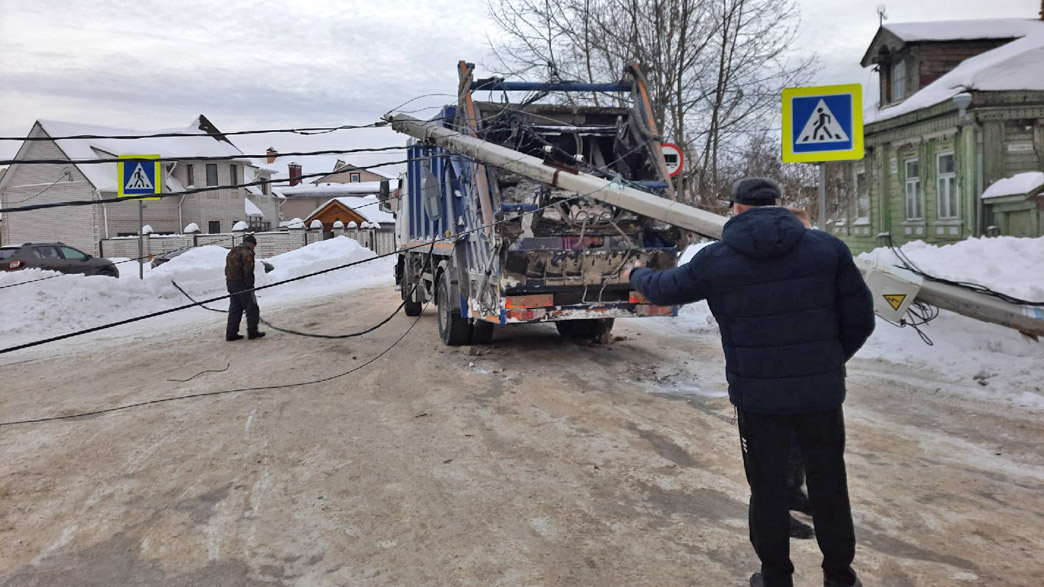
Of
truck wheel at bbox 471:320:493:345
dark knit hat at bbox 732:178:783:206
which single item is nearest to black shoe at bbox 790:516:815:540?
dark knit hat at bbox 732:178:783:206

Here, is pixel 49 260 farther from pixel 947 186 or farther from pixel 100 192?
pixel 100 192

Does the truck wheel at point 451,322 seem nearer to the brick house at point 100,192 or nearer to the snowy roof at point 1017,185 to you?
the snowy roof at point 1017,185

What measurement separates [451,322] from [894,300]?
5.23 meters

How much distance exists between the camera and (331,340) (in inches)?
439

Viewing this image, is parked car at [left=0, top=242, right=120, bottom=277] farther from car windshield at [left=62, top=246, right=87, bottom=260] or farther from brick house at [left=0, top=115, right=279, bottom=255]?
brick house at [left=0, top=115, right=279, bottom=255]

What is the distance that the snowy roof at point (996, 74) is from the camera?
17.3 meters

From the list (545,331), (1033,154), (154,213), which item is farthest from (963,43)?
(154,213)

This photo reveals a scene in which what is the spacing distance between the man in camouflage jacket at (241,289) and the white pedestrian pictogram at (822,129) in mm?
7883

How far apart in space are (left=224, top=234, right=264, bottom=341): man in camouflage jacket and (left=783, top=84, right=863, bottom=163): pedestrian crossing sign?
774 centimetres

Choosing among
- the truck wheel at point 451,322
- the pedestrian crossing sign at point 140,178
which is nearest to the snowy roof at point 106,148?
the pedestrian crossing sign at point 140,178

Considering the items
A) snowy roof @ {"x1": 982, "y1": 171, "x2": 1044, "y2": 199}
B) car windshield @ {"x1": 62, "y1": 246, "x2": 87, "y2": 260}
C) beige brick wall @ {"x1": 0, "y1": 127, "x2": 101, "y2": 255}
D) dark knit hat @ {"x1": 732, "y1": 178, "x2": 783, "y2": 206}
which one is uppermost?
beige brick wall @ {"x1": 0, "y1": 127, "x2": 101, "y2": 255}

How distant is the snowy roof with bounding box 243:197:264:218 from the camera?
52438 mm

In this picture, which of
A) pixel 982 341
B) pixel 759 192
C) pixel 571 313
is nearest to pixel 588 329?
pixel 571 313

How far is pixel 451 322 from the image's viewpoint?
993cm
